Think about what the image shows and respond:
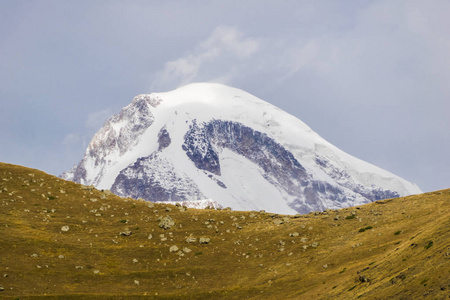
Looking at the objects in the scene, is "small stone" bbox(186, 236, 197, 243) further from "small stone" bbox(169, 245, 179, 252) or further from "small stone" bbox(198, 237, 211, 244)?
"small stone" bbox(169, 245, 179, 252)

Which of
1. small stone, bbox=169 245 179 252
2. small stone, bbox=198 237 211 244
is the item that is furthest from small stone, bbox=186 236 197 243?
small stone, bbox=169 245 179 252

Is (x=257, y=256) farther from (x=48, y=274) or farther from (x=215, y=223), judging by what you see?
(x=48, y=274)

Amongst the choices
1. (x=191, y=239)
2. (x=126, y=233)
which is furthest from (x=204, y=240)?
(x=126, y=233)

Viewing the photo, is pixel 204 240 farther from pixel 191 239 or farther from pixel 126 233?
pixel 126 233

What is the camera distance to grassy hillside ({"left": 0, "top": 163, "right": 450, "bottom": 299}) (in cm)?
5912

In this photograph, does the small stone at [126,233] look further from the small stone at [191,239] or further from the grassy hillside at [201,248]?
the small stone at [191,239]

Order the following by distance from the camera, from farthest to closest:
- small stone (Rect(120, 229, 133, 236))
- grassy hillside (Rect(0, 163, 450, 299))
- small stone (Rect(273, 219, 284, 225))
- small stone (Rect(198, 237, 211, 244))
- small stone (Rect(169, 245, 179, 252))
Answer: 1. small stone (Rect(273, 219, 284, 225))
2. small stone (Rect(120, 229, 133, 236))
3. small stone (Rect(198, 237, 211, 244))
4. small stone (Rect(169, 245, 179, 252))
5. grassy hillside (Rect(0, 163, 450, 299))

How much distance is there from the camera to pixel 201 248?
79.7 meters

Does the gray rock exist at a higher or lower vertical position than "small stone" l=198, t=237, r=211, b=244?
higher

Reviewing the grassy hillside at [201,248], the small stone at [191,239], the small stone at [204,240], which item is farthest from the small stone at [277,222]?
the small stone at [191,239]

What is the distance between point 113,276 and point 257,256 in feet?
66.8

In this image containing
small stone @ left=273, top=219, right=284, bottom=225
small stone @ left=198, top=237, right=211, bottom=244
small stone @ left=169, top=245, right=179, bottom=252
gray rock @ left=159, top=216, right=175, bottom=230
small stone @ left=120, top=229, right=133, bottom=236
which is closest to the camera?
small stone @ left=169, top=245, right=179, bottom=252

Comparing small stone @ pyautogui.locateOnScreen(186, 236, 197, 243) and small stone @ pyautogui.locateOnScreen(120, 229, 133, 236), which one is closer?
small stone @ pyautogui.locateOnScreen(186, 236, 197, 243)

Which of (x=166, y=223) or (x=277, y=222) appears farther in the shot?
(x=277, y=222)
